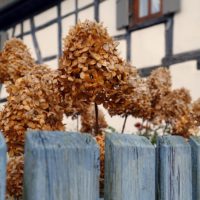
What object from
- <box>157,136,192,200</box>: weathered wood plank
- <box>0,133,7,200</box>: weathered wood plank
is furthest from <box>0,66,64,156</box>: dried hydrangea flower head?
<box>0,133,7,200</box>: weathered wood plank

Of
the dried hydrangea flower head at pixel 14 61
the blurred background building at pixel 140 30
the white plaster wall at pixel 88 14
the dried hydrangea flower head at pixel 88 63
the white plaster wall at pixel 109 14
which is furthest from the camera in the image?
the white plaster wall at pixel 88 14

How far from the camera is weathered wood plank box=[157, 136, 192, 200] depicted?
151 centimetres

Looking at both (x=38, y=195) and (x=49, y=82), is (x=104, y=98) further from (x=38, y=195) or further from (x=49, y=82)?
(x=38, y=195)

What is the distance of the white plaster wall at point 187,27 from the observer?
17.9 feet

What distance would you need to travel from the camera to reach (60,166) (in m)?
1.22

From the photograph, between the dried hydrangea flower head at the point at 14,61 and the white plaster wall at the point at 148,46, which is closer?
the dried hydrangea flower head at the point at 14,61

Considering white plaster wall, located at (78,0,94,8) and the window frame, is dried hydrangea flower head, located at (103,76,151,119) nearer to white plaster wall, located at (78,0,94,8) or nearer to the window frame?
the window frame

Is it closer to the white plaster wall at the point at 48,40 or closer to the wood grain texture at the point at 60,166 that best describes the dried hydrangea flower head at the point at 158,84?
the wood grain texture at the point at 60,166

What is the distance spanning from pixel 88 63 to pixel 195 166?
0.57 meters

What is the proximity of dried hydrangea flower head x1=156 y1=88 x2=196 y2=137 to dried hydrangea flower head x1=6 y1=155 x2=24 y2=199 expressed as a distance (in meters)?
1.66

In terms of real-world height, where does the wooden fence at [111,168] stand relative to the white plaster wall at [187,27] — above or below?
below

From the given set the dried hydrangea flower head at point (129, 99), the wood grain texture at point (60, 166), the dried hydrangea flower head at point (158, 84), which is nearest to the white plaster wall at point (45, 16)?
the dried hydrangea flower head at point (158, 84)

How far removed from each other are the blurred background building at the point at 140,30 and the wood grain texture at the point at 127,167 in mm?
3992

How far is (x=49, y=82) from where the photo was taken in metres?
1.99
